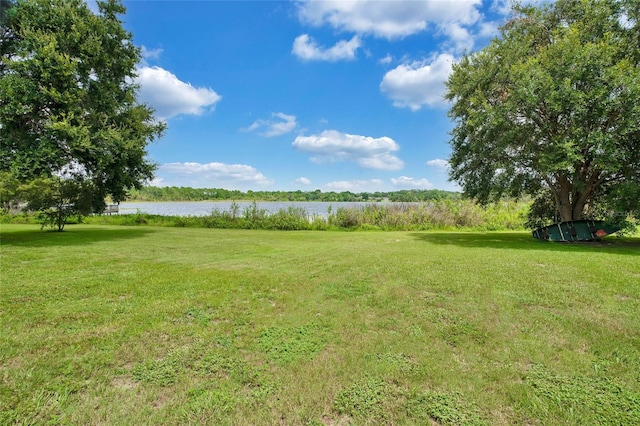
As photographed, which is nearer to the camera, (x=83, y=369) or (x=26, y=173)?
(x=83, y=369)

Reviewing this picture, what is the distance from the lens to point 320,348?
3086 mm

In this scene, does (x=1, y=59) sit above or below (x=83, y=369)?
above

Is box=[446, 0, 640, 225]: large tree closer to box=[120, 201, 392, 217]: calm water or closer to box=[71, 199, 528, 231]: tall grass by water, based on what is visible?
box=[71, 199, 528, 231]: tall grass by water

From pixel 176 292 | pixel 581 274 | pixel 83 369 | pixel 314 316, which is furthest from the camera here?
pixel 581 274

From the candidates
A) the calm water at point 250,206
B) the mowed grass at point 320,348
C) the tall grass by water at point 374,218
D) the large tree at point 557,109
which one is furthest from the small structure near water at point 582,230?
the calm water at point 250,206

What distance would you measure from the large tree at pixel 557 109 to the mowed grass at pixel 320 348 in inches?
237

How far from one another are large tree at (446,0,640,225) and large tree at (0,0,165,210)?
13.8 m

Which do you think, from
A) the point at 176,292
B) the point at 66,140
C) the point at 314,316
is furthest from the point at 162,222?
the point at 314,316

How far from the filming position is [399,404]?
2285 millimetres

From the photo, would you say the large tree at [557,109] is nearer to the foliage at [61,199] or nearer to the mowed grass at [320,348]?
the mowed grass at [320,348]

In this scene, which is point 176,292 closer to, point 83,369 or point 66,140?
point 83,369

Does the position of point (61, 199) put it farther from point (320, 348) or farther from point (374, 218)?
point (374, 218)

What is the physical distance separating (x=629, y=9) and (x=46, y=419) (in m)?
17.7

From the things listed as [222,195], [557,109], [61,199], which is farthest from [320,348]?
[222,195]
